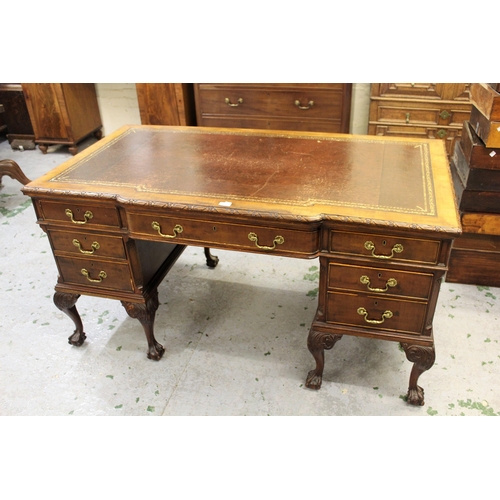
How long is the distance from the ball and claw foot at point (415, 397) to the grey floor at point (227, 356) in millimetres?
37

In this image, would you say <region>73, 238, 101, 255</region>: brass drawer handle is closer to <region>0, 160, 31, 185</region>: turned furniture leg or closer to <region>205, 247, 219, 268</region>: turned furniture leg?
<region>205, 247, 219, 268</region>: turned furniture leg

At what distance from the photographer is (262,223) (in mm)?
1688

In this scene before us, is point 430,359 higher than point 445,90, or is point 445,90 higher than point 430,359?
point 445,90

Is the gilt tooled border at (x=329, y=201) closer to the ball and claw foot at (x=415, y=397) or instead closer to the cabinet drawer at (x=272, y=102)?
the ball and claw foot at (x=415, y=397)

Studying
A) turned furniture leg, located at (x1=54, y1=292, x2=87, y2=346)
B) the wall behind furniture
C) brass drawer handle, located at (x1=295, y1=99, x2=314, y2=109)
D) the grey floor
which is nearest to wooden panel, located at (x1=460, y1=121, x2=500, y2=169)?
the grey floor

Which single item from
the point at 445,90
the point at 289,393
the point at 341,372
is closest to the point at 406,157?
the point at 341,372

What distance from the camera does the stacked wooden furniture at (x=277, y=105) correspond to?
3434 mm

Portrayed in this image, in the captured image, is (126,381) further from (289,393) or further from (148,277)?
(289,393)

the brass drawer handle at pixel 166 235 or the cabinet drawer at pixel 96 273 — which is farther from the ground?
the brass drawer handle at pixel 166 235

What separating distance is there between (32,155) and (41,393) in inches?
121

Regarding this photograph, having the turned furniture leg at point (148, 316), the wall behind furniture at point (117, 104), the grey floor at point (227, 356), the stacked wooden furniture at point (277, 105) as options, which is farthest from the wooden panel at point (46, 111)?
the turned furniture leg at point (148, 316)

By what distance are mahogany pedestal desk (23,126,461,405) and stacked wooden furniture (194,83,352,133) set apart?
1.30 meters

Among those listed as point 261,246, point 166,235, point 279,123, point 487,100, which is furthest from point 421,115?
point 166,235

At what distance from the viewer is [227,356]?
2.21m
